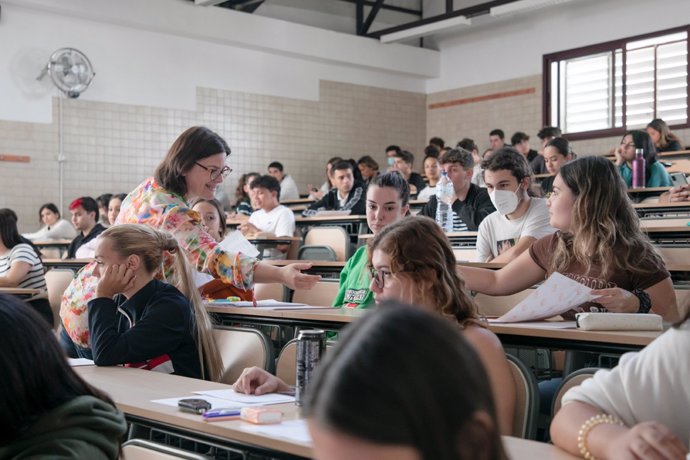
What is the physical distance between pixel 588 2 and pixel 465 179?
276 inches

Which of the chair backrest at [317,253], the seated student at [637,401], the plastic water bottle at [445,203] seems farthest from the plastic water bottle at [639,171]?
the seated student at [637,401]

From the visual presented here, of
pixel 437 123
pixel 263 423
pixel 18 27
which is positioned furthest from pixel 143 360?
pixel 437 123

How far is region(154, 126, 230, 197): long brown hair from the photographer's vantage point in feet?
11.1

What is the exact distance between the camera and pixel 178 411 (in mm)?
1880

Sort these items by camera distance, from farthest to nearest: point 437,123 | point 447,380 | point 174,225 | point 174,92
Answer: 1. point 437,123
2. point 174,92
3. point 174,225
4. point 447,380

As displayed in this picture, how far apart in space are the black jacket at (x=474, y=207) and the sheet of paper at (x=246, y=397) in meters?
3.76

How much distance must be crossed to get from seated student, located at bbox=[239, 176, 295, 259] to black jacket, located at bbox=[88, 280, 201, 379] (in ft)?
15.3

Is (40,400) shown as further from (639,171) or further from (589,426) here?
(639,171)

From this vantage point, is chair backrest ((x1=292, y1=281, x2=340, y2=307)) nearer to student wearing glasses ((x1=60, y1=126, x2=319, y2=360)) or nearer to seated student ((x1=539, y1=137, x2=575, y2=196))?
student wearing glasses ((x1=60, y1=126, x2=319, y2=360))

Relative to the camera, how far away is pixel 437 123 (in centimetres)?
1378

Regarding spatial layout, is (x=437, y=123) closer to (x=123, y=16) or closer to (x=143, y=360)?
(x=123, y=16)

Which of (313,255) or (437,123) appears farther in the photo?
(437,123)

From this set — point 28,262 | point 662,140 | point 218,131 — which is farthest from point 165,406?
point 218,131

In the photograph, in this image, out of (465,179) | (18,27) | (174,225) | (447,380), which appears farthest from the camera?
(18,27)
